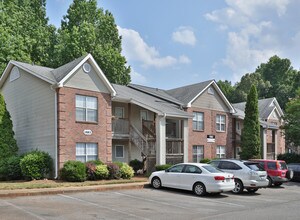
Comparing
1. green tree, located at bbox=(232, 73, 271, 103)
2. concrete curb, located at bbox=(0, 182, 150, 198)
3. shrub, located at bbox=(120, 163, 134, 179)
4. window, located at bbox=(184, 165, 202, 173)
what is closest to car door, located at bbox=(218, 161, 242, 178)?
window, located at bbox=(184, 165, 202, 173)

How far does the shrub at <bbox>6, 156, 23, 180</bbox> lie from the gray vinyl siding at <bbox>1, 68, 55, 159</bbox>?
6.04 ft

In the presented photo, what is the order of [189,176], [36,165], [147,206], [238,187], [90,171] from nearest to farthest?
1. [147,206]
2. [189,176]
3. [238,187]
4. [36,165]
5. [90,171]

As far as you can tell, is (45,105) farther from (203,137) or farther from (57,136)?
(203,137)

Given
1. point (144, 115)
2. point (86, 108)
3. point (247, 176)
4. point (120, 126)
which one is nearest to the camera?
point (247, 176)

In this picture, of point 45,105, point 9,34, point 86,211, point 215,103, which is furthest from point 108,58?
point 86,211

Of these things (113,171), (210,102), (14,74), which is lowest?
(113,171)

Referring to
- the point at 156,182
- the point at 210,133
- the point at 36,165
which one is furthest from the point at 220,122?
the point at 36,165

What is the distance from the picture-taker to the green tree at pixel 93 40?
43156 millimetres

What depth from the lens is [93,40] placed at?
4497 centimetres

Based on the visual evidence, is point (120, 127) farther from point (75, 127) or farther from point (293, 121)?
point (293, 121)

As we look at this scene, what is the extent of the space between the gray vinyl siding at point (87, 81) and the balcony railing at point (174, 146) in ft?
Result: 21.2

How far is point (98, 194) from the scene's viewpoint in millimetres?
15953

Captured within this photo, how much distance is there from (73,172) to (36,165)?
2.26 m

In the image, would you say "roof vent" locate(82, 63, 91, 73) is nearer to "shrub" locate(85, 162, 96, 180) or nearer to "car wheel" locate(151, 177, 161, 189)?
"shrub" locate(85, 162, 96, 180)
